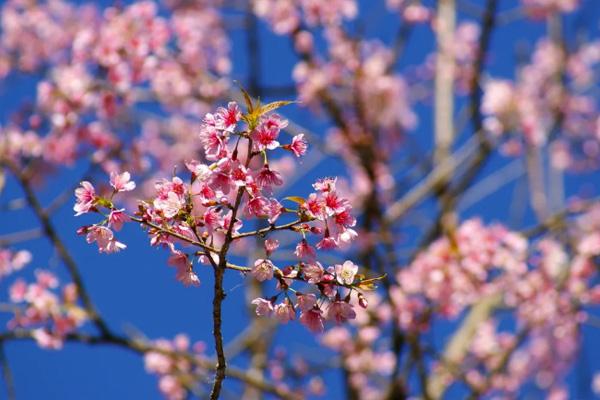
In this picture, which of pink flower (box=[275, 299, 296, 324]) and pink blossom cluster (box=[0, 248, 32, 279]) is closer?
pink flower (box=[275, 299, 296, 324])

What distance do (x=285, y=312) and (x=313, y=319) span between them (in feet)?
0.27

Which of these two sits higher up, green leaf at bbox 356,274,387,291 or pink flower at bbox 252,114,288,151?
pink flower at bbox 252,114,288,151

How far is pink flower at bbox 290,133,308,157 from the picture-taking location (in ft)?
6.54

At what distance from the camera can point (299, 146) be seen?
2.01 m

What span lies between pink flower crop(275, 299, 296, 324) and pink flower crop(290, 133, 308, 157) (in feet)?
1.35

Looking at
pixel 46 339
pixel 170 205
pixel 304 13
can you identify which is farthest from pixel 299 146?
pixel 304 13

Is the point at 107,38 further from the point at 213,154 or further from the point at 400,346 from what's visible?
the point at 213,154

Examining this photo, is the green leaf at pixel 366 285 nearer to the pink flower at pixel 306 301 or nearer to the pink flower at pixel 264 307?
the pink flower at pixel 306 301

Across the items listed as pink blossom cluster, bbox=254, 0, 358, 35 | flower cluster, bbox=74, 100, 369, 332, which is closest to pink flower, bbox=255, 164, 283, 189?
flower cluster, bbox=74, 100, 369, 332

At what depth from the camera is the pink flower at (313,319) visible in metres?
2.00

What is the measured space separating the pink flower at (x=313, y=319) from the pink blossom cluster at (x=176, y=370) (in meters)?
3.24

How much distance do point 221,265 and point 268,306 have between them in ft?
0.75

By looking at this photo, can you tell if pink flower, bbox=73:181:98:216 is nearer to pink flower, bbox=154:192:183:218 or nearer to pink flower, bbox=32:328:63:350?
pink flower, bbox=154:192:183:218

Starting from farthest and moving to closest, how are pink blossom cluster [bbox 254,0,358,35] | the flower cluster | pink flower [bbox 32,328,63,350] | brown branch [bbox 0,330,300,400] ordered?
pink blossom cluster [bbox 254,0,358,35] → pink flower [bbox 32,328,63,350] → brown branch [bbox 0,330,300,400] → the flower cluster
